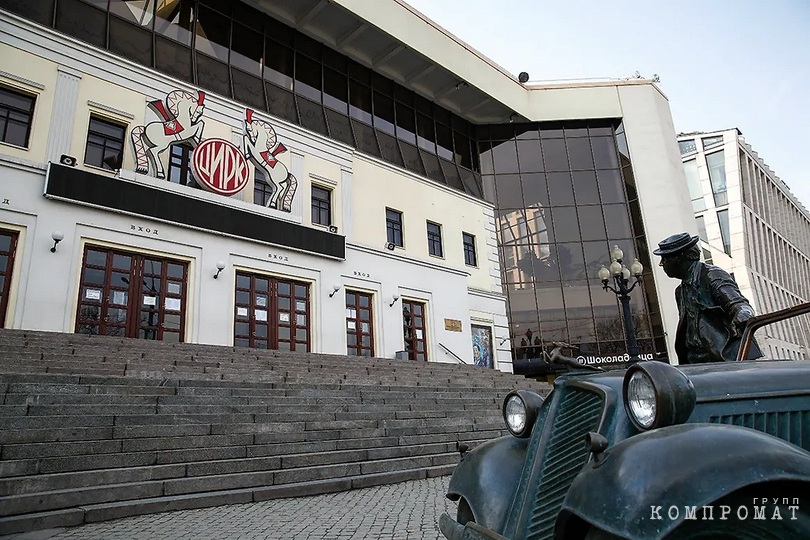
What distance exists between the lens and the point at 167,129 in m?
15.9

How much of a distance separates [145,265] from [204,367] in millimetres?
5255

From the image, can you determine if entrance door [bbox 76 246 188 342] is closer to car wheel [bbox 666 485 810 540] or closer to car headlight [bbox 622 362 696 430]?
car headlight [bbox 622 362 696 430]

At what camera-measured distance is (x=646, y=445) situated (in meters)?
1.95

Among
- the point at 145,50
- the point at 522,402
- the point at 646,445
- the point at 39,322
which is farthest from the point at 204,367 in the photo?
the point at 145,50

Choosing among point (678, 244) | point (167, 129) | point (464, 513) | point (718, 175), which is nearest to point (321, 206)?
point (167, 129)

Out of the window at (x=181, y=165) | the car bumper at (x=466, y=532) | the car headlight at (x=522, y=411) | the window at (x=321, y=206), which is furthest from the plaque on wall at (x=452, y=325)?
the car bumper at (x=466, y=532)

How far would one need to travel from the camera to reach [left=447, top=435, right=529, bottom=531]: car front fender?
2758 millimetres

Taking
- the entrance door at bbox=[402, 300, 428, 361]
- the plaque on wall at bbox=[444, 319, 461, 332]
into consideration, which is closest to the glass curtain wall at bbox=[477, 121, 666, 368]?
the plaque on wall at bbox=[444, 319, 461, 332]

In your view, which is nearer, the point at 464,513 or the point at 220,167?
the point at 464,513

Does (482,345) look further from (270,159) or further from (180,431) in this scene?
(180,431)

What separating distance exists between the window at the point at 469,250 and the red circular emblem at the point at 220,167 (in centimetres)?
1163

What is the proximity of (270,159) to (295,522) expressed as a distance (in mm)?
15007

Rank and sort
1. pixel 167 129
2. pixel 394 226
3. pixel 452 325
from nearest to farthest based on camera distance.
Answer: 1. pixel 167 129
2. pixel 394 226
3. pixel 452 325

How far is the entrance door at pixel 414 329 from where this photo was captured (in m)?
20.9
